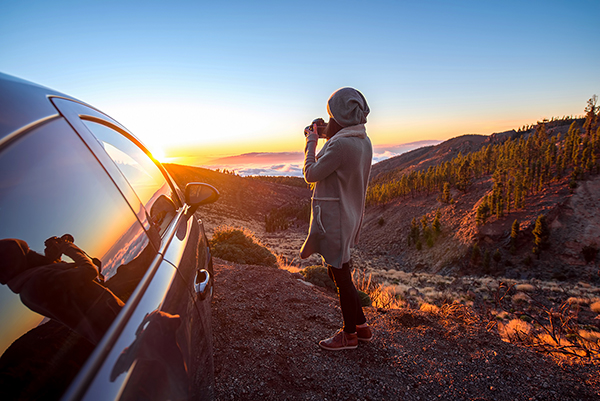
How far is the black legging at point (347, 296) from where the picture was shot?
250cm

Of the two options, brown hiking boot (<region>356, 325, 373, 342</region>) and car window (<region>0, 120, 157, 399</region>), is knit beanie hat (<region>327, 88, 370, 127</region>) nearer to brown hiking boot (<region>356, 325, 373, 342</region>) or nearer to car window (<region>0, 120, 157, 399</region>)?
car window (<region>0, 120, 157, 399</region>)

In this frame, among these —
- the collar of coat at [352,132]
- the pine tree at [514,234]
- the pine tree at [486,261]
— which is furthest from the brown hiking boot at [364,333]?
the pine tree at [514,234]

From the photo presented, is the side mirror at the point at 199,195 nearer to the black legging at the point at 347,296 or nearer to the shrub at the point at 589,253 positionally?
the black legging at the point at 347,296

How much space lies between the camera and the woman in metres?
2.22

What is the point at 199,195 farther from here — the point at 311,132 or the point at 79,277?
the point at 79,277

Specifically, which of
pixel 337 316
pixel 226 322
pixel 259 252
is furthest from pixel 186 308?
pixel 259 252

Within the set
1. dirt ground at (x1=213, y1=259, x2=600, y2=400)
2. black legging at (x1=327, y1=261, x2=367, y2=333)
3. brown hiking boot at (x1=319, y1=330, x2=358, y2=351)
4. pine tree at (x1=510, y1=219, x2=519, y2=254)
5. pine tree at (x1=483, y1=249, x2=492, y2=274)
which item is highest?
black legging at (x1=327, y1=261, x2=367, y2=333)

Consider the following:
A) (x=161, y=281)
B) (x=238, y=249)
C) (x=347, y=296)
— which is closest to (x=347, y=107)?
(x=347, y=296)

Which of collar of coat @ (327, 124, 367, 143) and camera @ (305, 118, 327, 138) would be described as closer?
collar of coat @ (327, 124, 367, 143)

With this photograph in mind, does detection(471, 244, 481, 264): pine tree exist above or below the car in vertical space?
below

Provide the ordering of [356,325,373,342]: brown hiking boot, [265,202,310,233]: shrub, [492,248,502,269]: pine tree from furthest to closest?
[265,202,310,233]: shrub < [492,248,502,269]: pine tree < [356,325,373,342]: brown hiking boot

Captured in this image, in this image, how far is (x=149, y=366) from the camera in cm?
84

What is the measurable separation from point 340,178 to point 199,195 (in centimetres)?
130

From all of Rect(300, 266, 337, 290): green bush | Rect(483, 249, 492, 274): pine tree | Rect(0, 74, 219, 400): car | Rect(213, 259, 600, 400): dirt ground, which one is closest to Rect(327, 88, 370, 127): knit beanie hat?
Rect(0, 74, 219, 400): car
